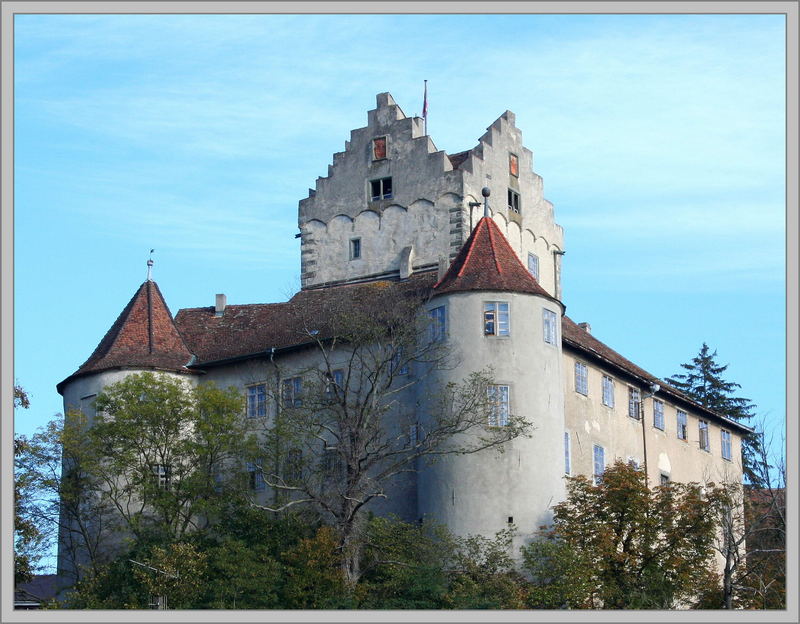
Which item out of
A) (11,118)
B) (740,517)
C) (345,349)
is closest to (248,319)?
(345,349)

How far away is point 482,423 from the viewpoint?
153 ft

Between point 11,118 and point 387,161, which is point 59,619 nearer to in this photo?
point 11,118

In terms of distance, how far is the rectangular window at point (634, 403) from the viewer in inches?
2245

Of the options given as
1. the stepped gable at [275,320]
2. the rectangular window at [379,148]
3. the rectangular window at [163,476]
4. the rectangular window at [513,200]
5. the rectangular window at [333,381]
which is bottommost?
the rectangular window at [163,476]

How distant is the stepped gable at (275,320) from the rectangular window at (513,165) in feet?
20.8

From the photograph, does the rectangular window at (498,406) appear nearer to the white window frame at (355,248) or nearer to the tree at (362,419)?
the tree at (362,419)

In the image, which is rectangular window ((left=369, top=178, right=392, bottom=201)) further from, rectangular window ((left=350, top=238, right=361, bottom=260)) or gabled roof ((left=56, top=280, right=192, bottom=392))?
gabled roof ((left=56, top=280, right=192, bottom=392))

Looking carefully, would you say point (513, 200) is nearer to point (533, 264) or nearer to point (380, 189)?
point (533, 264)

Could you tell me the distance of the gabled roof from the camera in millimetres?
53625

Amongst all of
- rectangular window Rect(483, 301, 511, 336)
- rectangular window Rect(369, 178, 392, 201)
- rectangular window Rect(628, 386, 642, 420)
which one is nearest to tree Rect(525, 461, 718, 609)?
rectangular window Rect(483, 301, 511, 336)

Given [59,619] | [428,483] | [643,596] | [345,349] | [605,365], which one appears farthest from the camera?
[605,365]

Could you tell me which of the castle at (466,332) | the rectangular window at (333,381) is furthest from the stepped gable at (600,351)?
the rectangular window at (333,381)

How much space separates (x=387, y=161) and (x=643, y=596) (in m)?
22.4

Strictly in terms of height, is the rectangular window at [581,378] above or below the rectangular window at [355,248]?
below
